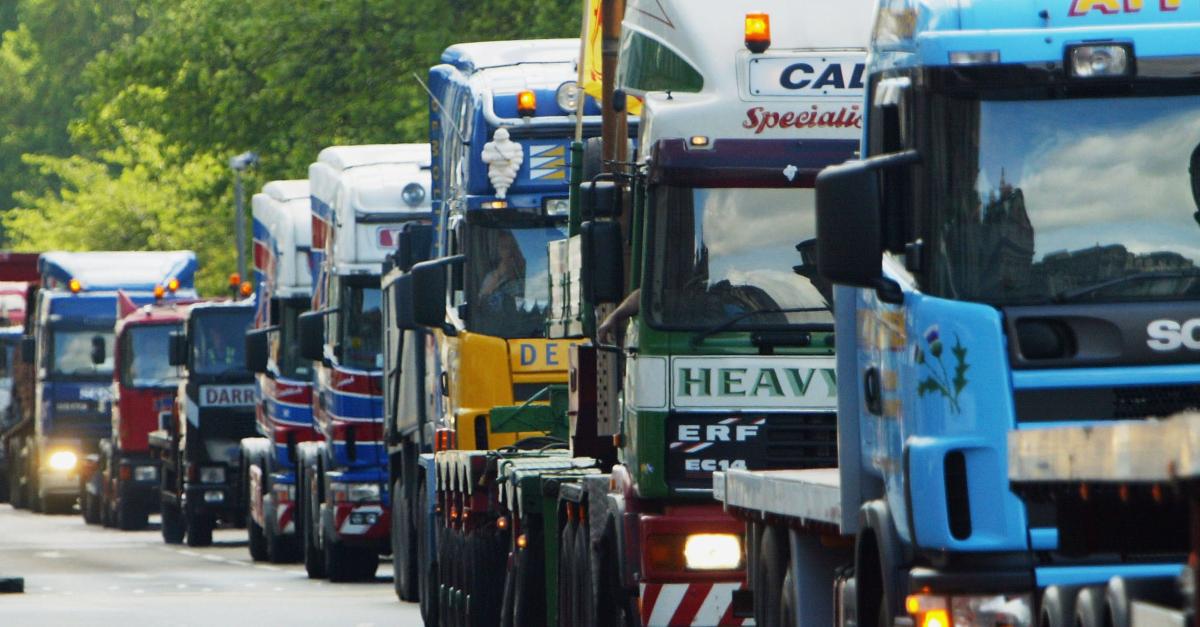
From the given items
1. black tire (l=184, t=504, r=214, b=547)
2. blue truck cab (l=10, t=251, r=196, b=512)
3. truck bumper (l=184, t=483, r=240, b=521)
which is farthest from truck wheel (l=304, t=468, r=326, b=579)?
blue truck cab (l=10, t=251, r=196, b=512)

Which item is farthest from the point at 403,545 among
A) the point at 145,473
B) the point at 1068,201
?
the point at 145,473

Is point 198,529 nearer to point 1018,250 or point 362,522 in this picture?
point 362,522

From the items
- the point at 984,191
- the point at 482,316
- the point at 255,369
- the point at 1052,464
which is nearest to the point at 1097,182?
the point at 984,191

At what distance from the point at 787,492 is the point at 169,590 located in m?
16.0

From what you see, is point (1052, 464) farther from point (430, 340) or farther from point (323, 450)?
point (323, 450)

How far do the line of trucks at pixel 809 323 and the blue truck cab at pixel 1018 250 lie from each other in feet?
0.03

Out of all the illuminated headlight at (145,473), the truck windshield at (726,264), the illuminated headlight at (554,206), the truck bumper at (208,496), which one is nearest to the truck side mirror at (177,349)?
the truck bumper at (208,496)

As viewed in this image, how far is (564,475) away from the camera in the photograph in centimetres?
1562

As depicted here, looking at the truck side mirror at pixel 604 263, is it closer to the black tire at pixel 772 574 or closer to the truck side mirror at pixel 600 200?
the truck side mirror at pixel 600 200

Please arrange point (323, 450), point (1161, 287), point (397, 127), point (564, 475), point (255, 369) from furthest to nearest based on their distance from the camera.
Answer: point (397, 127)
point (255, 369)
point (323, 450)
point (564, 475)
point (1161, 287)

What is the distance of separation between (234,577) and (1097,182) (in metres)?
20.5

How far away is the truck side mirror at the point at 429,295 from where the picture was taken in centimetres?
Answer: 1923

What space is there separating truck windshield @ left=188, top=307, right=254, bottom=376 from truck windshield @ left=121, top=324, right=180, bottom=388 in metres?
3.47

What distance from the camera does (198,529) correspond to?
1431 inches
